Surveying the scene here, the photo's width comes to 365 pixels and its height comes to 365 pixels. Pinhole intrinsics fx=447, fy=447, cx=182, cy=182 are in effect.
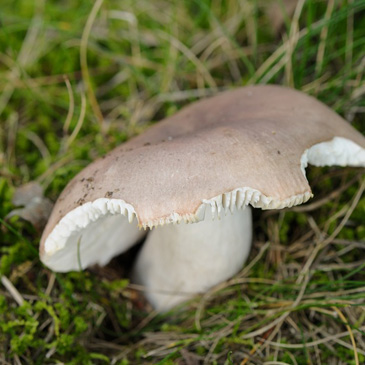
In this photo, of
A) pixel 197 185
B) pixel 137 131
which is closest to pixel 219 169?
pixel 197 185

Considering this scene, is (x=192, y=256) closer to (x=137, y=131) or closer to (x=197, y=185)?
(x=197, y=185)

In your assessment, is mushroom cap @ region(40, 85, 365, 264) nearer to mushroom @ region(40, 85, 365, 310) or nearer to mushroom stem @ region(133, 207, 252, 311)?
mushroom @ region(40, 85, 365, 310)

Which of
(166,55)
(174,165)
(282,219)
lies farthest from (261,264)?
(166,55)

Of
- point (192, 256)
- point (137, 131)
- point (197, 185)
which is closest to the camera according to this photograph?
point (197, 185)

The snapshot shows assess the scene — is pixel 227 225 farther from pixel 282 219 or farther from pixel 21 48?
pixel 21 48

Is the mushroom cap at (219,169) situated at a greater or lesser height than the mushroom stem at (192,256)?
greater

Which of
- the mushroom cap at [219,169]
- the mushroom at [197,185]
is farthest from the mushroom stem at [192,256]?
the mushroom cap at [219,169]

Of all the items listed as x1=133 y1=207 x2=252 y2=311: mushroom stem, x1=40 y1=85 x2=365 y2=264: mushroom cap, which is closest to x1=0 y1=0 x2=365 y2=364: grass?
x1=133 y1=207 x2=252 y2=311: mushroom stem

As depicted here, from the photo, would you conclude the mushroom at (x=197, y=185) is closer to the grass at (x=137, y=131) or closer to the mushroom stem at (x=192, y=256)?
the mushroom stem at (x=192, y=256)
